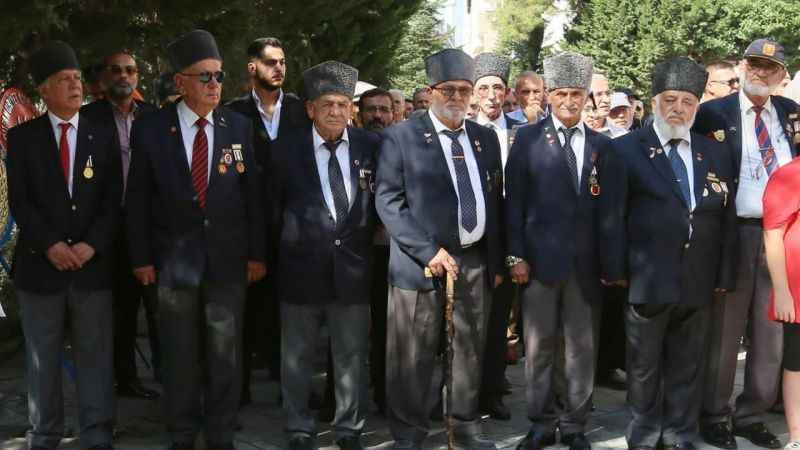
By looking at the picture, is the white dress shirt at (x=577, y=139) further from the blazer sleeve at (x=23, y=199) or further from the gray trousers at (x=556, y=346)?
the blazer sleeve at (x=23, y=199)

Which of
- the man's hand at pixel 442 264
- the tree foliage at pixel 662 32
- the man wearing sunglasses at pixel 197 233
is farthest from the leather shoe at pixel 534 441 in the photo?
the tree foliage at pixel 662 32

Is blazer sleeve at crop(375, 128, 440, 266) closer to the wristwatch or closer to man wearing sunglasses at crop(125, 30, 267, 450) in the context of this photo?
the wristwatch

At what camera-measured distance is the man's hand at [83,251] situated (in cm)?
552

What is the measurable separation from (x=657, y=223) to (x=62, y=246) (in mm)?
3192

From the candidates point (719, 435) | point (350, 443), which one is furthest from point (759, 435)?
point (350, 443)

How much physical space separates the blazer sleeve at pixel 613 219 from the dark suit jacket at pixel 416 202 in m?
0.60

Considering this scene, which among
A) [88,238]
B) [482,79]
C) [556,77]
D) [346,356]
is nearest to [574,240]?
[556,77]

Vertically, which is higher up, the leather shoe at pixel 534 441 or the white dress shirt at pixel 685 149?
the white dress shirt at pixel 685 149

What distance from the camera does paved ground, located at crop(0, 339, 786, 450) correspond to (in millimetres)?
6027

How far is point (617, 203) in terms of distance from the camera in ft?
18.6

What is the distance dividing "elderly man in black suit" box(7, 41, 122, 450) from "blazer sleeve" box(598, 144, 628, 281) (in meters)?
2.69

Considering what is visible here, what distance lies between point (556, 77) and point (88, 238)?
2703 mm

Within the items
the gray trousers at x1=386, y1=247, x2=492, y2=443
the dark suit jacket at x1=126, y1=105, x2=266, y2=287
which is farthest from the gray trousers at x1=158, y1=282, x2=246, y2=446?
the gray trousers at x1=386, y1=247, x2=492, y2=443

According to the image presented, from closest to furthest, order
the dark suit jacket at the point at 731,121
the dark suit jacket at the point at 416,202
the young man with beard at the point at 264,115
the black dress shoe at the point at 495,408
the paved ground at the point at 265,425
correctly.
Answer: the dark suit jacket at the point at 416,202 → the paved ground at the point at 265,425 → the dark suit jacket at the point at 731,121 → the young man with beard at the point at 264,115 → the black dress shoe at the point at 495,408
